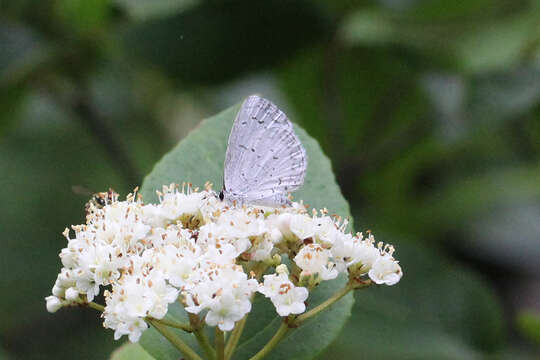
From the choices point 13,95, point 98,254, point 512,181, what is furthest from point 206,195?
point 512,181

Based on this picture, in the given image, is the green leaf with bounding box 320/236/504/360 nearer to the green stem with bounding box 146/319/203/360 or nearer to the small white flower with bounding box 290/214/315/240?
the small white flower with bounding box 290/214/315/240

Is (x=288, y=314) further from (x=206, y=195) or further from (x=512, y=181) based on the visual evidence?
(x=512, y=181)

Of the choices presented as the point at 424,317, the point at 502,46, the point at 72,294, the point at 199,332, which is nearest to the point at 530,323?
the point at 424,317

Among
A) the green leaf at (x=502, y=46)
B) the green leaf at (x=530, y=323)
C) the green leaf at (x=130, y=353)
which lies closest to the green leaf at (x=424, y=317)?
the green leaf at (x=530, y=323)

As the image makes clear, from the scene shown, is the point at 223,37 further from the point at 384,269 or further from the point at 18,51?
the point at 384,269

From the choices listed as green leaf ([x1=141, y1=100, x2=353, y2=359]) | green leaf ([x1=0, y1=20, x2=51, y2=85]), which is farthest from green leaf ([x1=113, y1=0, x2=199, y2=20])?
green leaf ([x1=141, y1=100, x2=353, y2=359])
